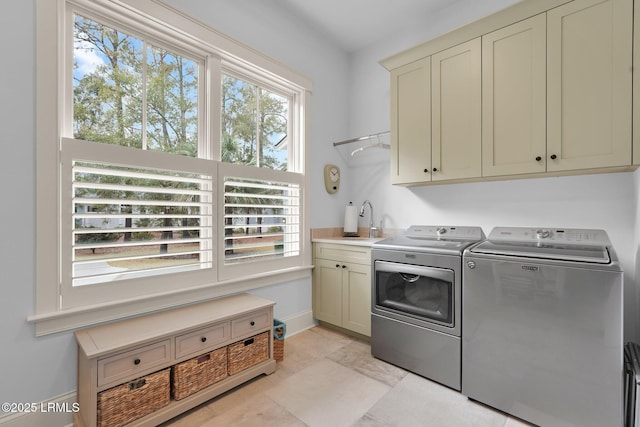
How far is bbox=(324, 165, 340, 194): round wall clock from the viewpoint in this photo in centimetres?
317

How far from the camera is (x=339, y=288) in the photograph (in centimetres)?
279

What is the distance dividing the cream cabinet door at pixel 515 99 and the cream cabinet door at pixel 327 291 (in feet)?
5.09

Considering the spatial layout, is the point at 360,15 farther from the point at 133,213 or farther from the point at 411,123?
the point at 133,213

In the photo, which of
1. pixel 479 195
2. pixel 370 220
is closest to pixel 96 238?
pixel 370 220

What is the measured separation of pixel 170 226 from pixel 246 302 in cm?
77

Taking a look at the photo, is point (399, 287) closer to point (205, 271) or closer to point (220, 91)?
point (205, 271)

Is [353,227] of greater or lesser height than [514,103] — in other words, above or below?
below

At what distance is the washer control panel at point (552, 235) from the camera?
1.93 m

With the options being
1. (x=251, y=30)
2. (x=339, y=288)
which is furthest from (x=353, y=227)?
(x=251, y=30)

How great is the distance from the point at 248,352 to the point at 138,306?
77 centimetres

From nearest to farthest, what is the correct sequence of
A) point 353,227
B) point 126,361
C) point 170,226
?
point 126,361, point 170,226, point 353,227

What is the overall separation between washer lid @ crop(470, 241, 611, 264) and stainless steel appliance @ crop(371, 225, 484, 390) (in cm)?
20

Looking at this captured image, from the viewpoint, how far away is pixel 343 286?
276cm

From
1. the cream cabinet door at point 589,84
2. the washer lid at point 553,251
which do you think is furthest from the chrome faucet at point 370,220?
the cream cabinet door at point 589,84
